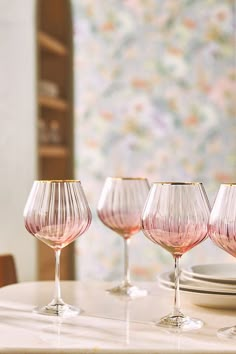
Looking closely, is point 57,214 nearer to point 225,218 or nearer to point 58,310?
point 58,310

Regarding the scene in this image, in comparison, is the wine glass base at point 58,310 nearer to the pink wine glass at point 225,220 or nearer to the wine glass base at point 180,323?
the wine glass base at point 180,323

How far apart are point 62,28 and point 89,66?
0.30m

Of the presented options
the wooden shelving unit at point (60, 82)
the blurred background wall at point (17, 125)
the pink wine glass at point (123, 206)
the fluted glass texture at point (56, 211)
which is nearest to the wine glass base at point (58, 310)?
the fluted glass texture at point (56, 211)

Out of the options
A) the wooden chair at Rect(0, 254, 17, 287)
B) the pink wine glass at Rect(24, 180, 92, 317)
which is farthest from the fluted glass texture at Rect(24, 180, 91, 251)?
the wooden chair at Rect(0, 254, 17, 287)

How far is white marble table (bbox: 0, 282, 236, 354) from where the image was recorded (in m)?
1.02

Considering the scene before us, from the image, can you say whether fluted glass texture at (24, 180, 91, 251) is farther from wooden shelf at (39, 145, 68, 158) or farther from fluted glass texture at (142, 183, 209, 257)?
wooden shelf at (39, 145, 68, 158)

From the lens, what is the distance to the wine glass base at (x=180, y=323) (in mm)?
1136

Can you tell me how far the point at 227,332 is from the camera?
3.64ft

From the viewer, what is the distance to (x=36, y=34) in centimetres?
339

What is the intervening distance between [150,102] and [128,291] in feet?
9.07

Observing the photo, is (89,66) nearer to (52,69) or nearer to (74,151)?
(52,69)

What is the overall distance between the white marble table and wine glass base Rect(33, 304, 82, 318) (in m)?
0.02

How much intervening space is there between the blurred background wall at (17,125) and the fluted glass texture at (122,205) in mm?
1637

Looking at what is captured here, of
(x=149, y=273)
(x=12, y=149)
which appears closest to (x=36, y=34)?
(x=12, y=149)
